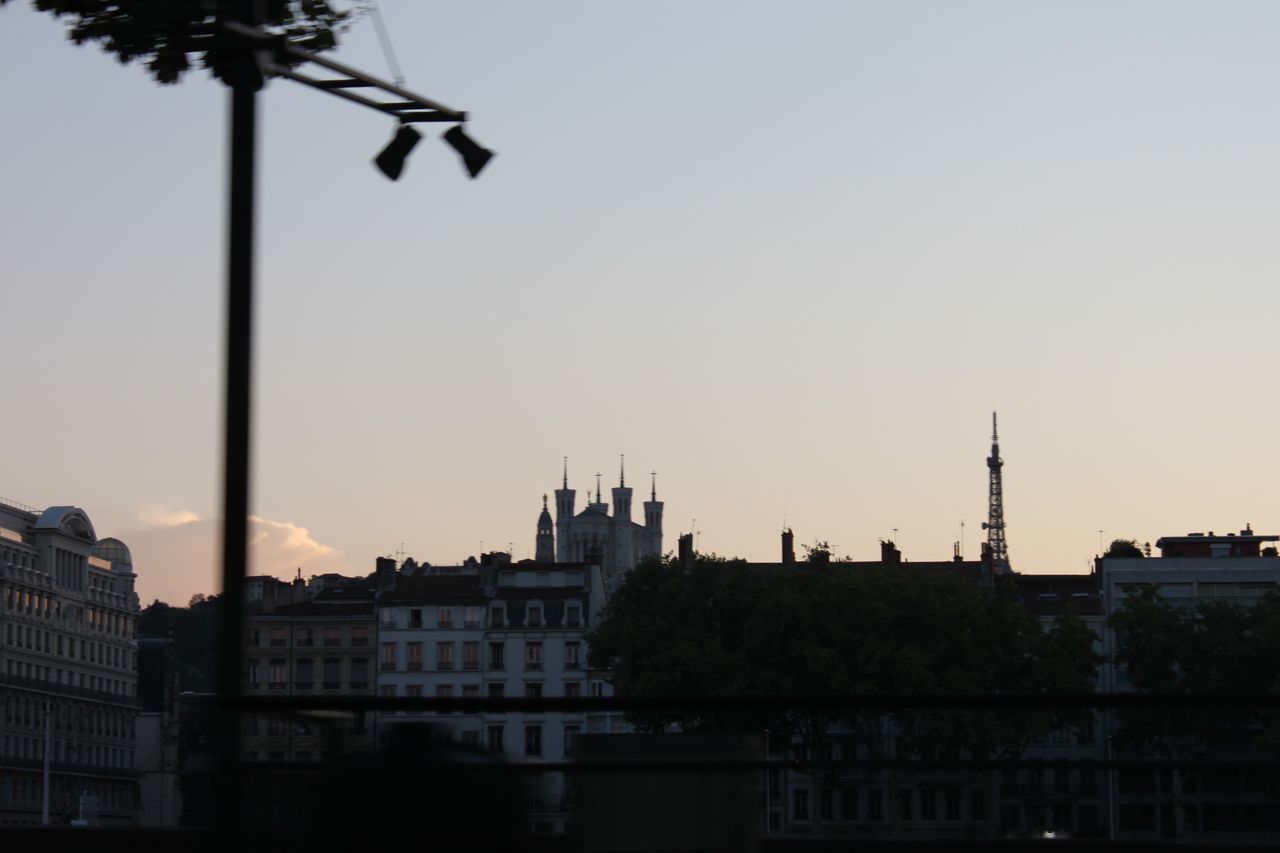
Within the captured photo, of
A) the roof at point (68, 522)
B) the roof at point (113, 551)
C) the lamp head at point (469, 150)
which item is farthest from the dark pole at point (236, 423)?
the roof at point (113, 551)

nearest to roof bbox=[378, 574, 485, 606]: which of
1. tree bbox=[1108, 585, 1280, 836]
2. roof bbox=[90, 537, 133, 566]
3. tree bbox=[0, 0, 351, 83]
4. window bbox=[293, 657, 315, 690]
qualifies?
window bbox=[293, 657, 315, 690]

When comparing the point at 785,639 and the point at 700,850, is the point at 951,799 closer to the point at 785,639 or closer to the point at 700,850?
the point at 700,850

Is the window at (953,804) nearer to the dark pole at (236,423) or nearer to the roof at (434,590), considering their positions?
the dark pole at (236,423)

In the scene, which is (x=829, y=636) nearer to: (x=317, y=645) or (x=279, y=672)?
(x=317, y=645)

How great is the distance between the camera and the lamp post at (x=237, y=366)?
902cm

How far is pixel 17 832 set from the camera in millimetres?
16453

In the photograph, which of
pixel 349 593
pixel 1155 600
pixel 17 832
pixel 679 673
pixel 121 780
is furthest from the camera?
pixel 121 780

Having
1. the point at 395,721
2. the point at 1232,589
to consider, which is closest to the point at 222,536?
the point at 395,721

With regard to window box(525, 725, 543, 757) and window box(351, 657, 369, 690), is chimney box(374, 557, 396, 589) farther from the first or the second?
window box(525, 725, 543, 757)

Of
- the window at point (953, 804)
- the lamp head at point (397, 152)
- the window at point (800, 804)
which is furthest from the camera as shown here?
the lamp head at point (397, 152)

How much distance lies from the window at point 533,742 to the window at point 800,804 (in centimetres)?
115

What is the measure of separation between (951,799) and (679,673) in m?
86.5

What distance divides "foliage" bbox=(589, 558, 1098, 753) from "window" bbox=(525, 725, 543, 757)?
86.4m

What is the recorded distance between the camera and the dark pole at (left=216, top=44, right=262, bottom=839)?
901cm
